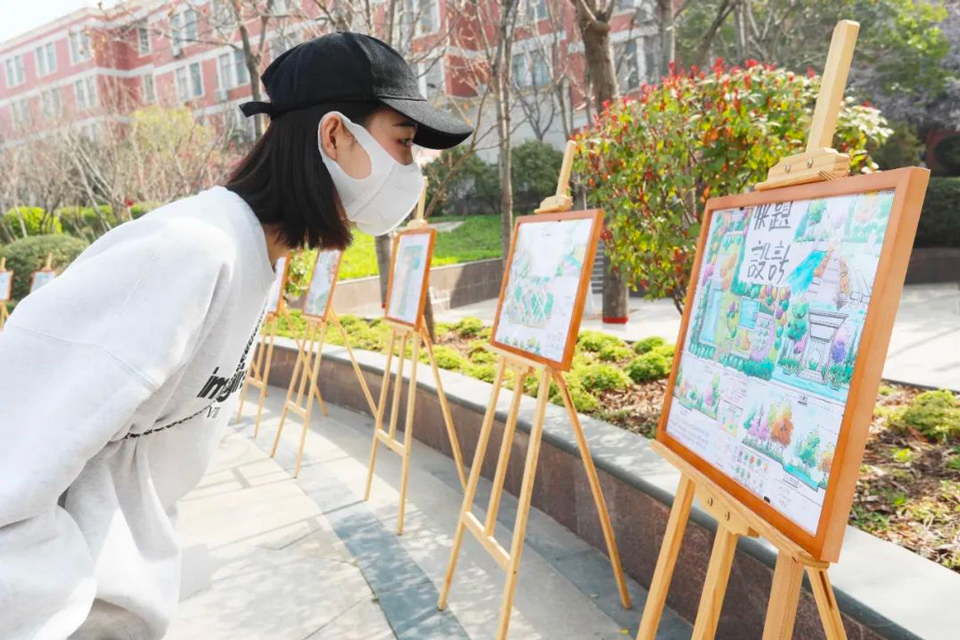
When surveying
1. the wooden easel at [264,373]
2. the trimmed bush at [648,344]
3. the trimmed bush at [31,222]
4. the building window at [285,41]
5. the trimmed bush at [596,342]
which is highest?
the building window at [285,41]

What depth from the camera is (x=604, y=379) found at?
527 centimetres

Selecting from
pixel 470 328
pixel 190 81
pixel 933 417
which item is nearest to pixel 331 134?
pixel 933 417

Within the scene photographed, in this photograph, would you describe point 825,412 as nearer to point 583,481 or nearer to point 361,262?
point 583,481

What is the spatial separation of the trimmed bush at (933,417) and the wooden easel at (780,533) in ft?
7.14

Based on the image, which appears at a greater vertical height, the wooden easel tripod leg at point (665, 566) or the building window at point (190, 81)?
the building window at point (190, 81)

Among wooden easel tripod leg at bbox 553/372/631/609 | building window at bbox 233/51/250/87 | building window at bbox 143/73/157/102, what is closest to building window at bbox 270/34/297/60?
wooden easel tripod leg at bbox 553/372/631/609

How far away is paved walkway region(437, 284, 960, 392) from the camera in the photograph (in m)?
5.98

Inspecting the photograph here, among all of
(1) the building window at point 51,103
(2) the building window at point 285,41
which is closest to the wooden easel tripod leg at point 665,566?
(2) the building window at point 285,41

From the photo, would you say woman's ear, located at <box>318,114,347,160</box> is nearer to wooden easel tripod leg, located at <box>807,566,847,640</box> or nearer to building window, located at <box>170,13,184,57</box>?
wooden easel tripod leg, located at <box>807,566,847,640</box>

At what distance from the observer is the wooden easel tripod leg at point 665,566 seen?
6.66 feet

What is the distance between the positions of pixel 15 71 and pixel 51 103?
803 inches

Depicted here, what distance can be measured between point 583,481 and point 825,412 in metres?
2.43

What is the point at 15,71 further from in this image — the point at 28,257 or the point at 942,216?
the point at 942,216

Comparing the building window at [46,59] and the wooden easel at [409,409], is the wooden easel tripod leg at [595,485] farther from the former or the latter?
the building window at [46,59]
